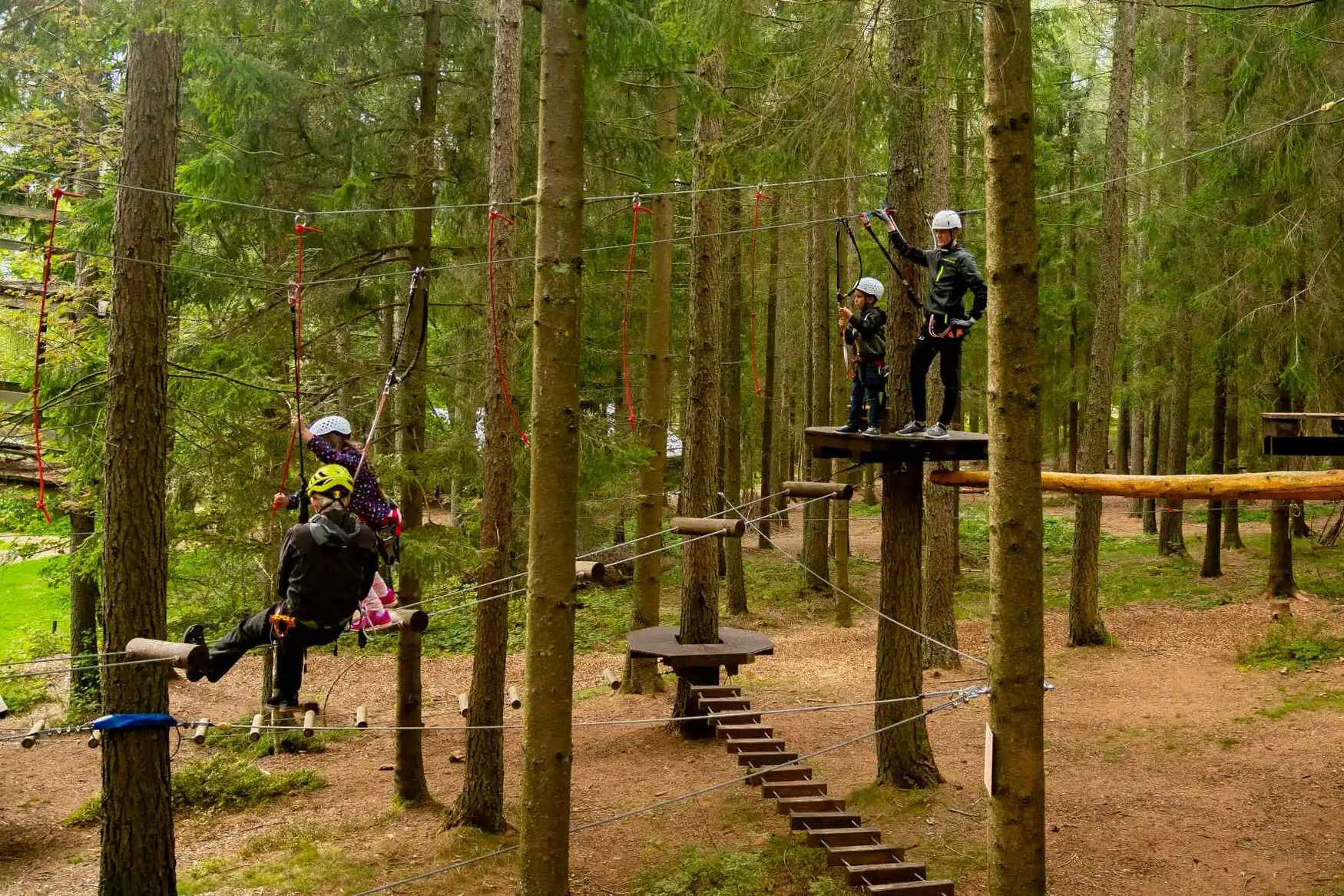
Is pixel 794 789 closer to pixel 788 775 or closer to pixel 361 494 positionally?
pixel 788 775

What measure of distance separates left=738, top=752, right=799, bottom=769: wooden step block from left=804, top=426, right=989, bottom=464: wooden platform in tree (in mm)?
2469

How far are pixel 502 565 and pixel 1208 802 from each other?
638 cm

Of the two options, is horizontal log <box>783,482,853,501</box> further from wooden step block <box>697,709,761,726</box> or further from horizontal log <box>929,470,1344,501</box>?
wooden step block <box>697,709,761,726</box>

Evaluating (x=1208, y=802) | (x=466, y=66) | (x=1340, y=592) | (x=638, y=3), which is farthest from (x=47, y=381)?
(x=1340, y=592)

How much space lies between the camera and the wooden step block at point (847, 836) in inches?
278

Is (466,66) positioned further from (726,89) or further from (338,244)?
(726,89)

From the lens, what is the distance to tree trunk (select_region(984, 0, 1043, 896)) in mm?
4773

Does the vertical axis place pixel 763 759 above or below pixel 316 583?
below

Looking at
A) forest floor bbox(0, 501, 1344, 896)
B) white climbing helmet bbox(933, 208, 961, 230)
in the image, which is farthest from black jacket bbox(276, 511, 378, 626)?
white climbing helmet bbox(933, 208, 961, 230)

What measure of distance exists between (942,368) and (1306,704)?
6279 millimetres

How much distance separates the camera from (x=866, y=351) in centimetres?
807

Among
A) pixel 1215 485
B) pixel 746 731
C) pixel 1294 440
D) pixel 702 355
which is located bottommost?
pixel 746 731

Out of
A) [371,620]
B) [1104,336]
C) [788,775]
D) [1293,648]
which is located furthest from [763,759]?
[1104,336]

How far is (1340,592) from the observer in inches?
578
